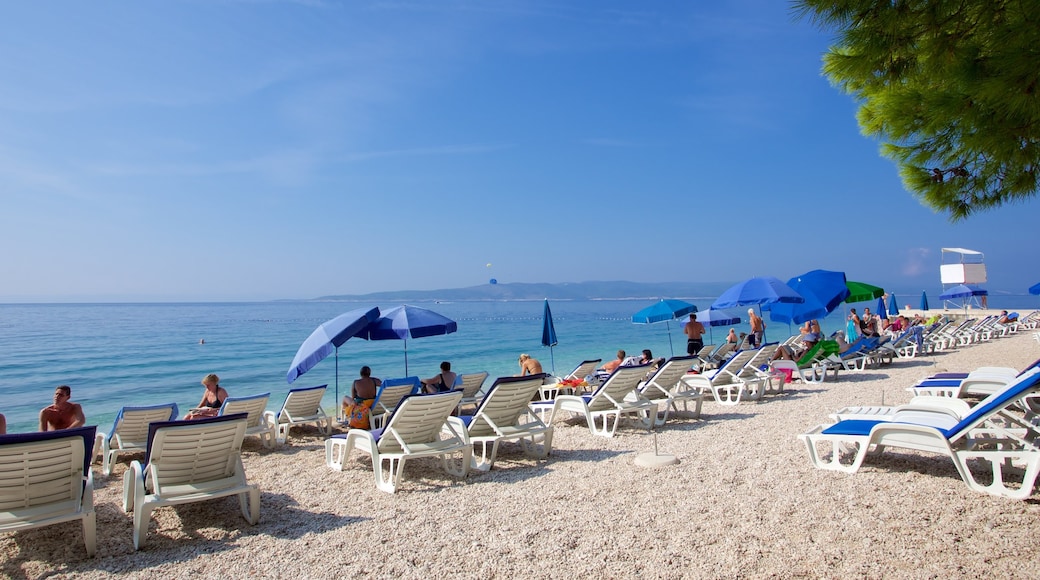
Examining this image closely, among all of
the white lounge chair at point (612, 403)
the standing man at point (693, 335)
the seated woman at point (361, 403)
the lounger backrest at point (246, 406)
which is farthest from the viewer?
the standing man at point (693, 335)

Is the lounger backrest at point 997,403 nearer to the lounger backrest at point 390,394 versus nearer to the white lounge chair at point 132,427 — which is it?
the lounger backrest at point 390,394

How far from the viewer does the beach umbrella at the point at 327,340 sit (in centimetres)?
729

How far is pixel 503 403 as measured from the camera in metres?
6.00

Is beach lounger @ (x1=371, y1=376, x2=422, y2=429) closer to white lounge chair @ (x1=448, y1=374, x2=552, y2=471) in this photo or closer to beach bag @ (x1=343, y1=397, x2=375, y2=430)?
beach bag @ (x1=343, y1=397, x2=375, y2=430)

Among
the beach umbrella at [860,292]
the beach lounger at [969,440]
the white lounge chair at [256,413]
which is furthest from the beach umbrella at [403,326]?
the beach umbrella at [860,292]

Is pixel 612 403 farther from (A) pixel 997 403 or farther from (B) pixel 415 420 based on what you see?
(A) pixel 997 403

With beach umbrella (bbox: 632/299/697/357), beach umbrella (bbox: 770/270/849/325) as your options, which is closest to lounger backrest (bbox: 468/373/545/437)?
beach umbrella (bbox: 632/299/697/357)

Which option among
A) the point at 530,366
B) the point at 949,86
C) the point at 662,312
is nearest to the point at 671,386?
the point at 530,366

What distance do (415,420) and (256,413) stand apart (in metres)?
2.66

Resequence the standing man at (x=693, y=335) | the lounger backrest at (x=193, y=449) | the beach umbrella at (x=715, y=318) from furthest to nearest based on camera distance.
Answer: the beach umbrella at (x=715, y=318) < the standing man at (x=693, y=335) < the lounger backrest at (x=193, y=449)

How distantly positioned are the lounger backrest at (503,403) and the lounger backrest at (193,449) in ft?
7.42

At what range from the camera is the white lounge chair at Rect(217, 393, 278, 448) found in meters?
6.72

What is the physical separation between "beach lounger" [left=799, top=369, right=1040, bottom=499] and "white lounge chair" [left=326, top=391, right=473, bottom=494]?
312cm

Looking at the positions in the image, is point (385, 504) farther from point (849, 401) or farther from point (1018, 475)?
point (849, 401)
